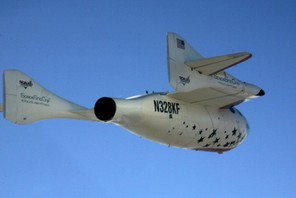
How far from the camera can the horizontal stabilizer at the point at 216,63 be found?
829 inches

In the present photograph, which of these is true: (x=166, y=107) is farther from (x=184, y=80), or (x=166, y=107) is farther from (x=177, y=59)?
(x=177, y=59)

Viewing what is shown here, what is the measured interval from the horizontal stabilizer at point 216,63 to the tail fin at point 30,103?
4.88 m

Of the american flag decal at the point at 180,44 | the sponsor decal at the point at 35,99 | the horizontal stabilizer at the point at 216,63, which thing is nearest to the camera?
the horizontal stabilizer at the point at 216,63

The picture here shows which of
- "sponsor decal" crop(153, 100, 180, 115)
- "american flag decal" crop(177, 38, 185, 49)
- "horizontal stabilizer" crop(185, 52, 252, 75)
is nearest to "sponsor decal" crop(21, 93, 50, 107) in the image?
"sponsor decal" crop(153, 100, 180, 115)

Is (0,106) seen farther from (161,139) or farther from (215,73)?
(215,73)

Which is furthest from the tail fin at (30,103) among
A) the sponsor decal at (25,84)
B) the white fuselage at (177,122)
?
the white fuselage at (177,122)

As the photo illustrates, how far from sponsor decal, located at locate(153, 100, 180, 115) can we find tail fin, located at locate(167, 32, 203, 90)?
2.59 feet

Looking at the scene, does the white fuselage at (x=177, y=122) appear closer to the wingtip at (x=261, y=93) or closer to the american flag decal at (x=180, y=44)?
the wingtip at (x=261, y=93)

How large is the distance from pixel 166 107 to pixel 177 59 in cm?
200

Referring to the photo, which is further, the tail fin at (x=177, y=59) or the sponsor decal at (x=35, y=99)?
the tail fin at (x=177, y=59)

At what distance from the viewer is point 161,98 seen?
77.6 ft

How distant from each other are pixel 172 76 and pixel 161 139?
2.84m

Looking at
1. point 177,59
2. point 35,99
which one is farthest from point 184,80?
point 35,99

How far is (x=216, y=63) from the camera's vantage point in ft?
74.1
